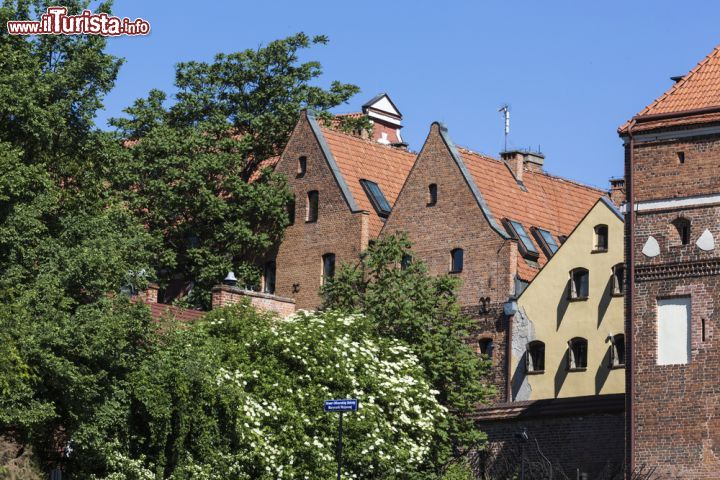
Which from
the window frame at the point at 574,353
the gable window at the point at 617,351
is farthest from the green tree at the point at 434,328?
the window frame at the point at 574,353

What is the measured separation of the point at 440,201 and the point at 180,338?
752 inches

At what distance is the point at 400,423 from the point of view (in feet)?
161

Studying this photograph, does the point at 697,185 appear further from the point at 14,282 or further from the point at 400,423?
the point at 14,282

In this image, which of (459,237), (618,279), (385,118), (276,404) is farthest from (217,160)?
(385,118)

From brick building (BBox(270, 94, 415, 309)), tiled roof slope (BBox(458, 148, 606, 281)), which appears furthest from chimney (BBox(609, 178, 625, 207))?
brick building (BBox(270, 94, 415, 309))

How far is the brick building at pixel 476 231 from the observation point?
205 ft

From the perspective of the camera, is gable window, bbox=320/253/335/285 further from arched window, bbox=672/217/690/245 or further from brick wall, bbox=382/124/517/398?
arched window, bbox=672/217/690/245

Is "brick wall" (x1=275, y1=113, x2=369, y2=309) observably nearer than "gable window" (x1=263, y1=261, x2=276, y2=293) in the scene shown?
Yes

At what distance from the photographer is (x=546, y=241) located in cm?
6738

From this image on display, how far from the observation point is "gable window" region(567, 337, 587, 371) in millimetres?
60156

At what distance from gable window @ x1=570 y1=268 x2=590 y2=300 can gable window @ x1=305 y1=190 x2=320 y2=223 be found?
1046 centimetres

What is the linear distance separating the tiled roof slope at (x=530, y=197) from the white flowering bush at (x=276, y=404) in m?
14.4

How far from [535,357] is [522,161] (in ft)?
39.6

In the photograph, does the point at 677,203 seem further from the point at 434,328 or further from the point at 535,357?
the point at 535,357
